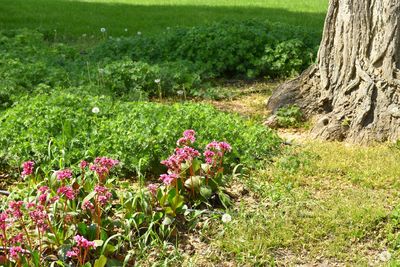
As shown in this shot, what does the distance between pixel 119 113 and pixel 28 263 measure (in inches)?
102

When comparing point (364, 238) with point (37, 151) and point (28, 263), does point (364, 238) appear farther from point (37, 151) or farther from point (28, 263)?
point (37, 151)

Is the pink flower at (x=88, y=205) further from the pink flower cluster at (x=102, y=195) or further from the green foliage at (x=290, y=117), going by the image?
the green foliage at (x=290, y=117)

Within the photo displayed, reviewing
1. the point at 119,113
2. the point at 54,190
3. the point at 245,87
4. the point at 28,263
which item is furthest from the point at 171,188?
the point at 245,87

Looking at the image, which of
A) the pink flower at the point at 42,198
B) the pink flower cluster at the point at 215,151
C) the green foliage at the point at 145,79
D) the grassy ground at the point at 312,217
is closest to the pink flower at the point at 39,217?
the pink flower at the point at 42,198

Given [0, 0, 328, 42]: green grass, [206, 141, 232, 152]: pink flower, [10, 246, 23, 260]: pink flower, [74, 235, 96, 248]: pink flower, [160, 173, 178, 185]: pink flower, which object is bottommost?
[0, 0, 328, 42]: green grass

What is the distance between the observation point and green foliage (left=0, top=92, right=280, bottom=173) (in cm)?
598

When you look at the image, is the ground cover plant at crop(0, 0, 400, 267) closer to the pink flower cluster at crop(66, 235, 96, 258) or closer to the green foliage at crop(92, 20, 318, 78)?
the pink flower cluster at crop(66, 235, 96, 258)

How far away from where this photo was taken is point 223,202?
5277 millimetres

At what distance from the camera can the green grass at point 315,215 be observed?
475 centimetres

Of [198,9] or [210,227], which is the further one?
[198,9]

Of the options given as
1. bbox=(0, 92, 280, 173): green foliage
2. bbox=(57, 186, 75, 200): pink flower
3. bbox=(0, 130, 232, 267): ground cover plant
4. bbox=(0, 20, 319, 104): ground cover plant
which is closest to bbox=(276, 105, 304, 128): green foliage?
bbox=(0, 92, 280, 173): green foliage

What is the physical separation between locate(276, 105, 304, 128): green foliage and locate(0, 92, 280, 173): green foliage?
823 millimetres

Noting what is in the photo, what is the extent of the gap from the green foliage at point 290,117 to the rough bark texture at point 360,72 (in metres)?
0.25

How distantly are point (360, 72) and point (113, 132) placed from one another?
2434mm
